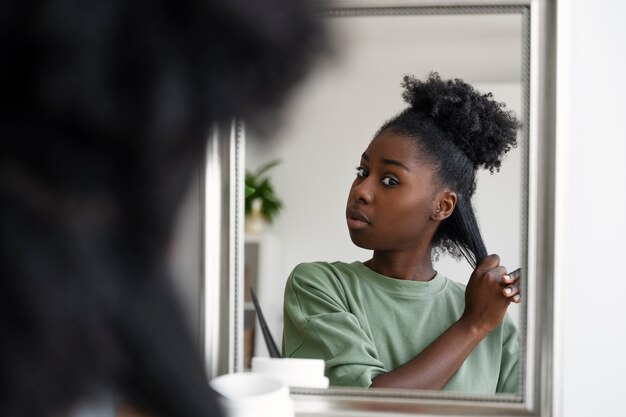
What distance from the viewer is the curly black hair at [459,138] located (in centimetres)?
73

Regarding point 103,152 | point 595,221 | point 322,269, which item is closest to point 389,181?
point 322,269

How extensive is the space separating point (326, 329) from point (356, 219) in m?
0.14

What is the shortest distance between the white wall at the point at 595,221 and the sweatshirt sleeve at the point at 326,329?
0.24 metres

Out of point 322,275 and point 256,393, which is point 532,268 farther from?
point 256,393

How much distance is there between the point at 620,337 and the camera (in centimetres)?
74

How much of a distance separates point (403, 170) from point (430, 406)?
0.92 feet

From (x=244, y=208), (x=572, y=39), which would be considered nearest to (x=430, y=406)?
(x=244, y=208)

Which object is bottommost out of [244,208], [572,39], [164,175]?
[164,175]

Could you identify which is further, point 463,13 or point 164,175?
point 463,13

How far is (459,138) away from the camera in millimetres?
734

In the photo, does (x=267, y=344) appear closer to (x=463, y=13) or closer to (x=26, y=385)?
(x=463, y=13)

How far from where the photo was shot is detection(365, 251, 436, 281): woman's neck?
0.74 metres

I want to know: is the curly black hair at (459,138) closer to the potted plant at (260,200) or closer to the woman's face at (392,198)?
the woman's face at (392,198)

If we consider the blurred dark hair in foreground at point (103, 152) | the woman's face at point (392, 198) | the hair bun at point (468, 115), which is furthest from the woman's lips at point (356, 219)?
the blurred dark hair in foreground at point (103, 152)
